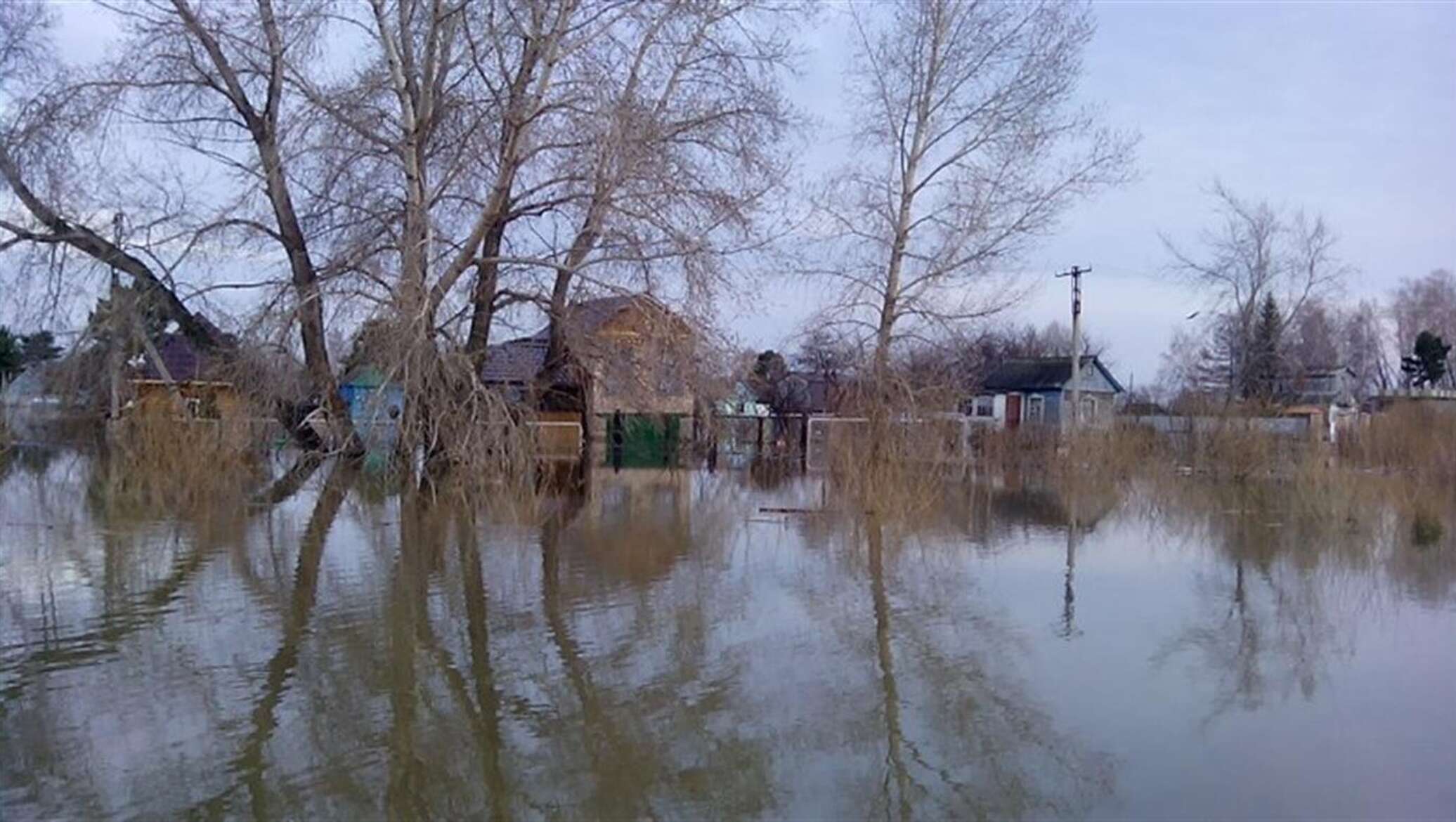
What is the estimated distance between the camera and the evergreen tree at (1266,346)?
53.1 m

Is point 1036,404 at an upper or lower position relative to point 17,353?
lower

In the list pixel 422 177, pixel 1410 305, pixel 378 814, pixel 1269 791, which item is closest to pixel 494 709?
pixel 378 814

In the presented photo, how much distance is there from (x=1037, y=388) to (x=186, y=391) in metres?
42.8

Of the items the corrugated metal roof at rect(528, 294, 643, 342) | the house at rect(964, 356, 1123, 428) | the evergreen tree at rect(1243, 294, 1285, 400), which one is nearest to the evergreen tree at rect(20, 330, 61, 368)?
the corrugated metal roof at rect(528, 294, 643, 342)

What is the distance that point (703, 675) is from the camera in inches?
334

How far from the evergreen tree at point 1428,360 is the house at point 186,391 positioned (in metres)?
58.2

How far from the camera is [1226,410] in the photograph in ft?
90.8

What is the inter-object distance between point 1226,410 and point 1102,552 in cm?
1355

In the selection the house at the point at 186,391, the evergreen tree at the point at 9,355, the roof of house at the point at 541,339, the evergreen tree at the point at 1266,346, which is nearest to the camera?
the house at the point at 186,391

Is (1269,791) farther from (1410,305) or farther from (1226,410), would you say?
(1410,305)

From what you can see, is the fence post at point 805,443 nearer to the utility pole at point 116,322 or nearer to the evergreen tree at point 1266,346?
the utility pole at point 116,322

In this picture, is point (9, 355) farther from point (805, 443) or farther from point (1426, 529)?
point (1426, 529)

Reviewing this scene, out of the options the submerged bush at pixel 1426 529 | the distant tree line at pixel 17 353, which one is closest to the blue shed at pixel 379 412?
the distant tree line at pixel 17 353

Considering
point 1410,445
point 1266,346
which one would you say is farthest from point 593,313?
point 1266,346
